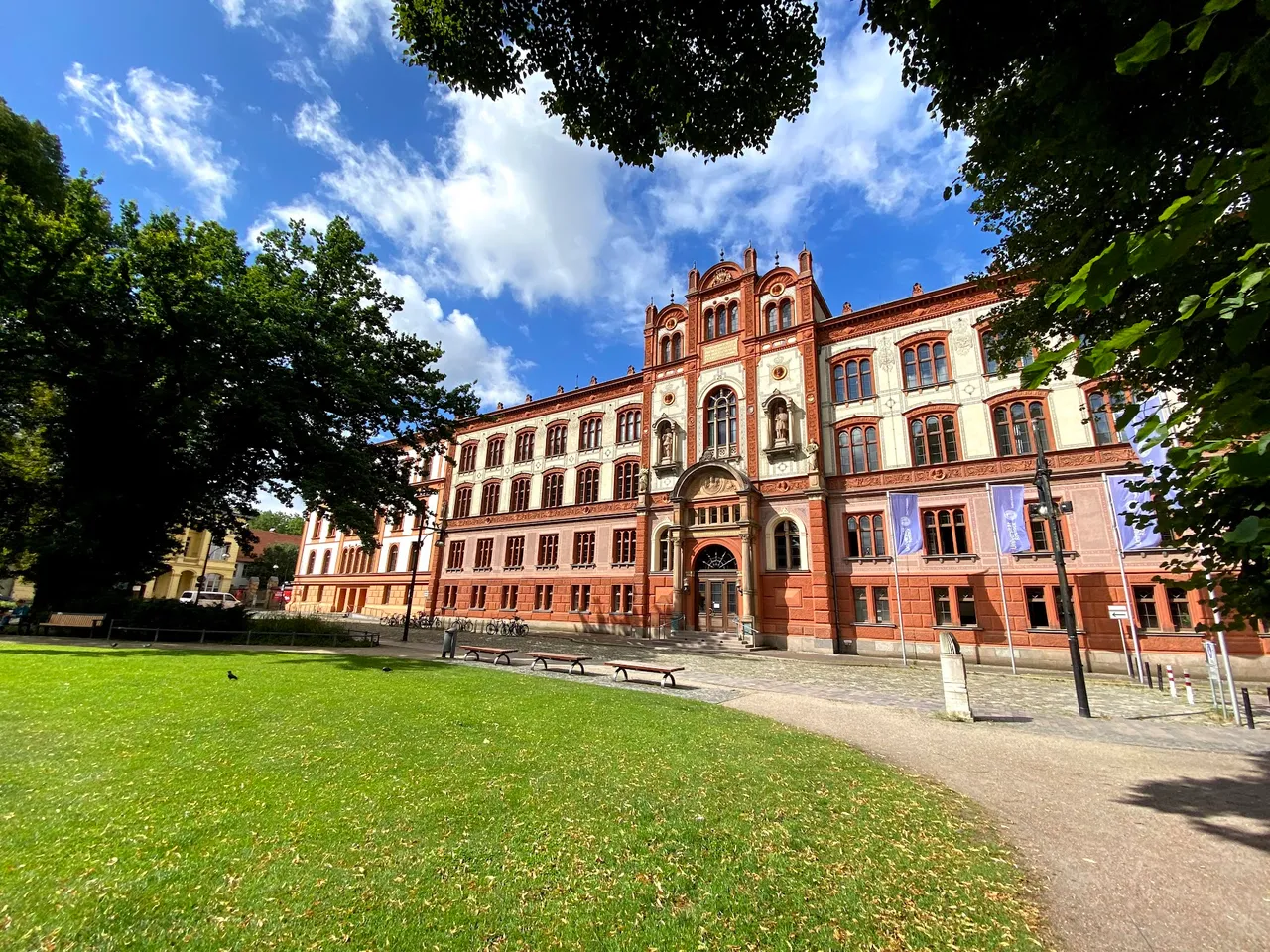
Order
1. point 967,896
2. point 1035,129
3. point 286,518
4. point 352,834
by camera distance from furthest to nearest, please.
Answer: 1. point 286,518
2. point 1035,129
3. point 352,834
4. point 967,896

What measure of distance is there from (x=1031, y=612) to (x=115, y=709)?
26.8m

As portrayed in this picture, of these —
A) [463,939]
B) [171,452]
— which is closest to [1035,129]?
[463,939]

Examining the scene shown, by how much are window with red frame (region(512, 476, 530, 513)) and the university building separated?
0.11m

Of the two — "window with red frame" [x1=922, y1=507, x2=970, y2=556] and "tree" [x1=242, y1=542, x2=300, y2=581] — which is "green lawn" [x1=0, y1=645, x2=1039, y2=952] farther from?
"tree" [x1=242, y1=542, x2=300, y2=581]

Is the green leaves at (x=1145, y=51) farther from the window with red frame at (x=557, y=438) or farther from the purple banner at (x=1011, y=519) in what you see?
the window with red frame at (x=557, y=438)

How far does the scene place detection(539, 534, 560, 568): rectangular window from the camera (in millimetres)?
34469

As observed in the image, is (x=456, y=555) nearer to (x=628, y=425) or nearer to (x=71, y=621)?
(x=628, y=425)

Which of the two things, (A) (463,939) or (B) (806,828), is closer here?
(A) (463,939)

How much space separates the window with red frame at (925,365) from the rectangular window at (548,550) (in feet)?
72.7

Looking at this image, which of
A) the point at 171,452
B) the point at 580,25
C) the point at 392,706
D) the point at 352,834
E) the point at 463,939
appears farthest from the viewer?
the point at 171,452

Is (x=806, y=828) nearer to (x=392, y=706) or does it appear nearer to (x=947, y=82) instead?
(x=392, y=706)

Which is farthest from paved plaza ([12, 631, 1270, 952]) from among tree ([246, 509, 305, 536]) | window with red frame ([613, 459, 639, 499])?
tree ([246, 509, 305, 536])

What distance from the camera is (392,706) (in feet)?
31.1

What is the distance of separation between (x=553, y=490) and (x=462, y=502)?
854 centimetres
